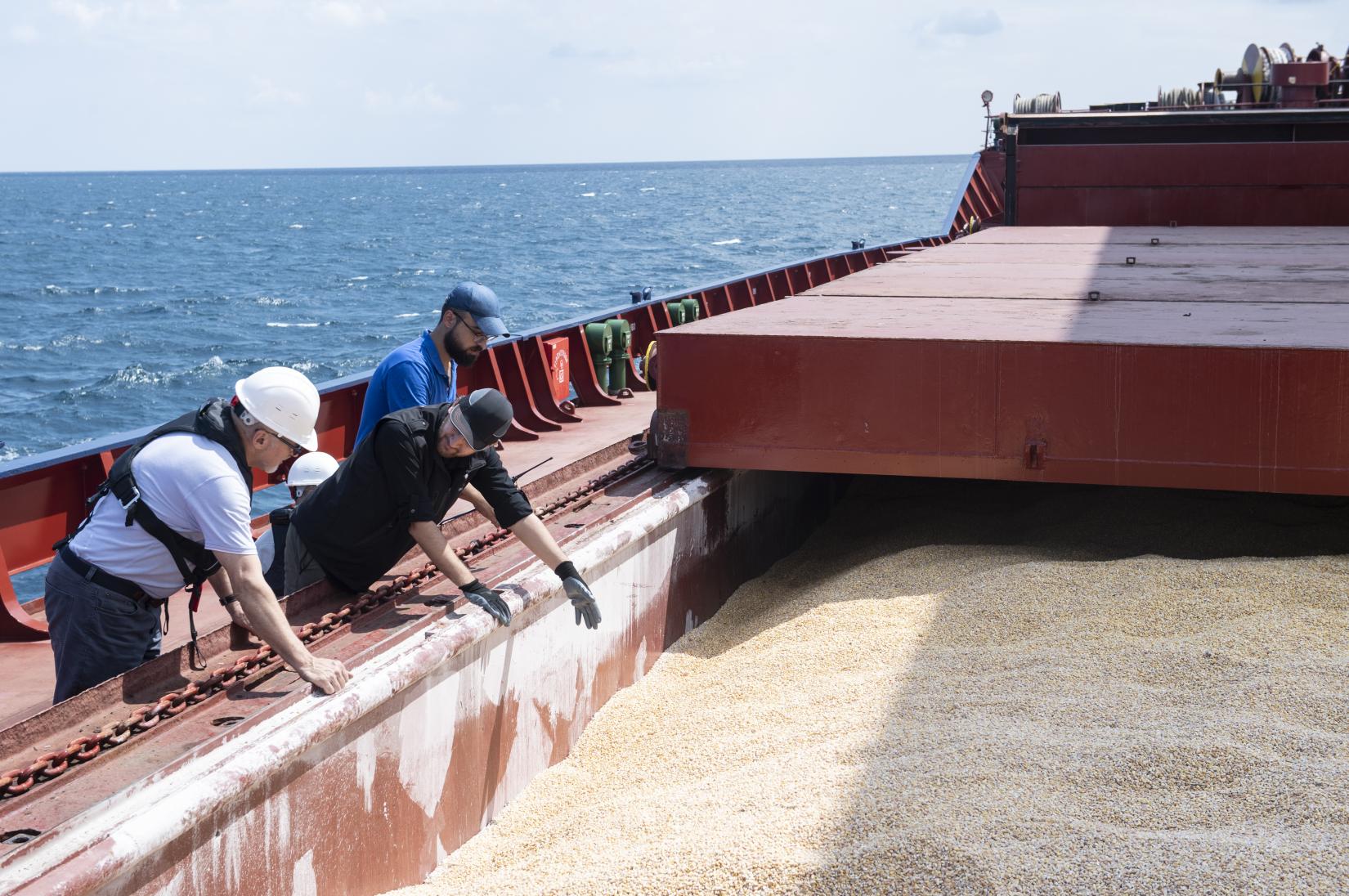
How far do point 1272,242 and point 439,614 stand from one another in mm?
10089

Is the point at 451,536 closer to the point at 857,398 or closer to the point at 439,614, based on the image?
the point at 439,614

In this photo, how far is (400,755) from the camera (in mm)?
4199

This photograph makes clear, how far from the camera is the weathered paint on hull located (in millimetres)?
3135

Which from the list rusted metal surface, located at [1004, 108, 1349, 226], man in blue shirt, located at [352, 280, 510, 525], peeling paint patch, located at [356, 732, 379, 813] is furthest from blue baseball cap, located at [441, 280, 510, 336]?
rusted metal surface, located at [1004, 108, 1349, 226]

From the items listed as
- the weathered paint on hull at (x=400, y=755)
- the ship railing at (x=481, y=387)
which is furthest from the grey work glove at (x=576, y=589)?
the ship railing at (x=481, y=387)

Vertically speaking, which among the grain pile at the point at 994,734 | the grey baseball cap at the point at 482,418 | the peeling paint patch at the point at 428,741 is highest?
the grey baseball cap at the point at 482,418

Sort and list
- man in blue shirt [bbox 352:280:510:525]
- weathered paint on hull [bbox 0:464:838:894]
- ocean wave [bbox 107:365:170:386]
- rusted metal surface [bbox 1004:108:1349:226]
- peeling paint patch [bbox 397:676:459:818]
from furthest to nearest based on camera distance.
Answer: ocean wave [bbox 107:365:170:386] < rusted metal surface [bbox 1004:108:1349:226] < man in blue shirt [bbox 352:280:510:525] < peeling paint patch [bbox 397:676:459:818] < weathered paint on hull [bbox 0:464:838:894]

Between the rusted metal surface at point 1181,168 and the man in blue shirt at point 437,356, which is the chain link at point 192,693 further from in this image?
the rusted metal surface at point 1181,168

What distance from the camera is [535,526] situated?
475 centimetres

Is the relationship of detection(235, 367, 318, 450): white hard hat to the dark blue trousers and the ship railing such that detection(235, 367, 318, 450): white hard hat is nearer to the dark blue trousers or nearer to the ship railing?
the dark blue trousers

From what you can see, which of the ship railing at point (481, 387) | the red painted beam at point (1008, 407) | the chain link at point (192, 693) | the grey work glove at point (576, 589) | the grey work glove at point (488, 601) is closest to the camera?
the chain link at point (192, 693)

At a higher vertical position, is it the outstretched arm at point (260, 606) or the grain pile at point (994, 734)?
the outstretched arm at point (260, 606)

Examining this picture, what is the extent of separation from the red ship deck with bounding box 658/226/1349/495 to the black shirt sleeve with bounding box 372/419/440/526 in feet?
7.75

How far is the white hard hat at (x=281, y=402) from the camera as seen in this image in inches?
152
